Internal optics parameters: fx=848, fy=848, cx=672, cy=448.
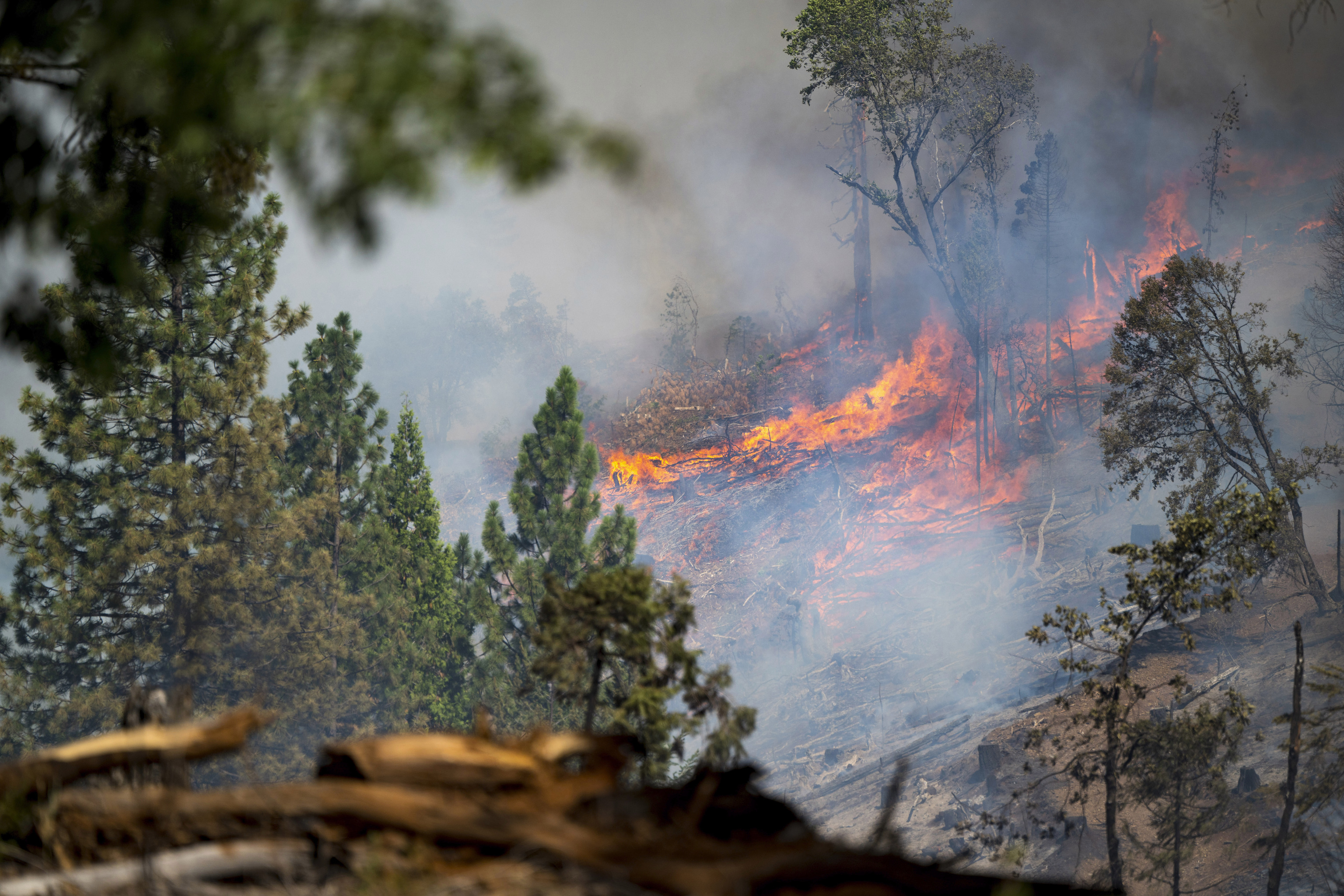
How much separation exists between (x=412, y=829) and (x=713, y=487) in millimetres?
39945

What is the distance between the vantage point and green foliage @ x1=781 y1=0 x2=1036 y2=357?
31.9 m

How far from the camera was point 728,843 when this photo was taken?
9.67 feet

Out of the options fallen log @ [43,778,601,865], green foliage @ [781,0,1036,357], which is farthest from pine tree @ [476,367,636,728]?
fallen log @ [43,778,601,865]

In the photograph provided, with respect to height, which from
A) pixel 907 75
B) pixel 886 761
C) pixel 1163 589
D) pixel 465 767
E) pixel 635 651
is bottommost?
pixel 886 761

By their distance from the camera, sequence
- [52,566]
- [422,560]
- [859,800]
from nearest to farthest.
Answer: [52,566] < [859,800] < [422,560]

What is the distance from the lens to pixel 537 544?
22.0 m

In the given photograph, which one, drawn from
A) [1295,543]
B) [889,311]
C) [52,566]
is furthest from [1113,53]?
[52,566]

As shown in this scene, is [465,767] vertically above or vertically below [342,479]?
below

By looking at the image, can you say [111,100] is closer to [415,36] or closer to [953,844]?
[415,36]

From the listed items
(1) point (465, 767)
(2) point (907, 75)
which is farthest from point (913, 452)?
(1) point (465, 767)

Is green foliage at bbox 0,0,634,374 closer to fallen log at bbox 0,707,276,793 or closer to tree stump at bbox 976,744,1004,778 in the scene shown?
fallen log at bbox 0,707,276,793

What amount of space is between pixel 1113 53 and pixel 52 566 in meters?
50.1

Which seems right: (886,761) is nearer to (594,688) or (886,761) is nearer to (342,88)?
(594,688)

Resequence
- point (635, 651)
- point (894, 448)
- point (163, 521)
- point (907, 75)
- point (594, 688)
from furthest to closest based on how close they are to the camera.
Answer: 1. point (894, 448)
2. point (907, 75)
3. point (163, 521)
4. point (635, 651)
5. point (594, 688)
